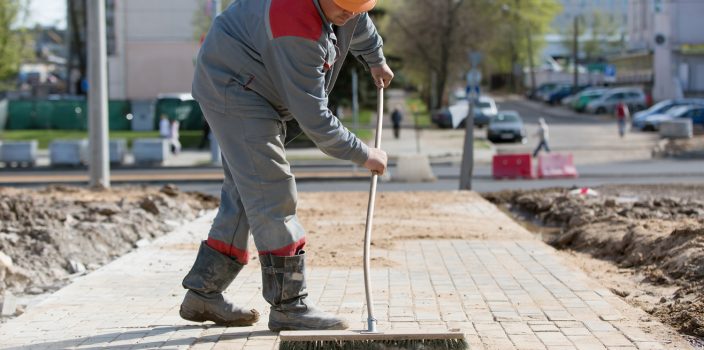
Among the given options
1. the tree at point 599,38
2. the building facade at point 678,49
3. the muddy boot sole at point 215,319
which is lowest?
the muddy boot sole at point 215,319

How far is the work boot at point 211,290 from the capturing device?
588 centimetres

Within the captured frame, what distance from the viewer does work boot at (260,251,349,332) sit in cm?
561

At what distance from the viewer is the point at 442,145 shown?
4181 centimetres

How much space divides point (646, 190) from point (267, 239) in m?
14.0

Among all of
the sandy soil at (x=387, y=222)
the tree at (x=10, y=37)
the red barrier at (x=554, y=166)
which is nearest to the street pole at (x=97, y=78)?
the sandy soil at (x=387, y=222)

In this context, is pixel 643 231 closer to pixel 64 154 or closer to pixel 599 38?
pixel 64 154

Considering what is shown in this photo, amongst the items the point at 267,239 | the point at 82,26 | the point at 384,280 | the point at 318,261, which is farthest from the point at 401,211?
the point at 82,26

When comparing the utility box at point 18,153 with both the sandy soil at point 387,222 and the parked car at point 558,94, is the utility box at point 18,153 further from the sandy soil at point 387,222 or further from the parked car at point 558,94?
the parked car at point 558,94

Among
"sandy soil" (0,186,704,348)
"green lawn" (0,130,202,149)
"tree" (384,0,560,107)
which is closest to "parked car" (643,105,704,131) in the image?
"tree" (384,0,560,107)

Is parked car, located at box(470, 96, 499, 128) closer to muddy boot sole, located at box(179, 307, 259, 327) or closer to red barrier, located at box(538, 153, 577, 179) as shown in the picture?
red barrier, located at box(538, 153, 577, 179)

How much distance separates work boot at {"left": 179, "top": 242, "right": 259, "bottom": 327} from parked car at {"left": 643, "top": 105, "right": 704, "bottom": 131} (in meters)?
43.2

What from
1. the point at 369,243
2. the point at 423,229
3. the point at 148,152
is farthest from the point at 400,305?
the point at 148,152

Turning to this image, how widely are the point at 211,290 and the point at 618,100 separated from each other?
61.2 meters

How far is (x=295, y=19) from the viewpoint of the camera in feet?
17.0
